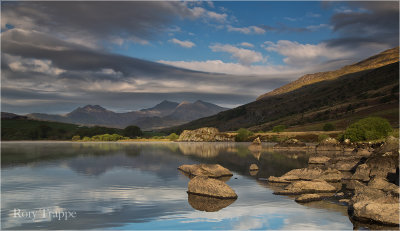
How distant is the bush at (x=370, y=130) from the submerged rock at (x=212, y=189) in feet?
277

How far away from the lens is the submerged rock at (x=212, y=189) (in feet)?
93.5

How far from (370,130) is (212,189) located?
8922cm

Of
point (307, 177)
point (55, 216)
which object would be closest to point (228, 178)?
point (307, 177)

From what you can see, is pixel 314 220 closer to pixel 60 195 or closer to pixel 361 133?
pixel 60 195

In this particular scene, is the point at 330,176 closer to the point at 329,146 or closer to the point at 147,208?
the point at 147,208

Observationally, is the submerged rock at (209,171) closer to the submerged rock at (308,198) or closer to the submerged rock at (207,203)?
the submerged rock at (207,203)

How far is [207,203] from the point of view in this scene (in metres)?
26.5

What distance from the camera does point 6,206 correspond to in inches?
1008

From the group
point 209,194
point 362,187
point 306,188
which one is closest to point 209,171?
point 209,194

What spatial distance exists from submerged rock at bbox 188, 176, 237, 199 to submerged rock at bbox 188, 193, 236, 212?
1.78 feet

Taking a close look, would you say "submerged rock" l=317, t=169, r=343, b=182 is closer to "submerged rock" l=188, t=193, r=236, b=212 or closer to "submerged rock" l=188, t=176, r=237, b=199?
"submerged rock" l=188, t=176, r=237, b=199

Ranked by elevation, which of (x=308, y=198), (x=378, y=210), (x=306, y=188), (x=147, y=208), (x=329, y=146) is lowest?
(x=147, y=208)

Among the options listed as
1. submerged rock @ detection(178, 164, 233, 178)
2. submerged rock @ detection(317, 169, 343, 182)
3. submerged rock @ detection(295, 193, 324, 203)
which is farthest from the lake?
submerged rock @ detection(317, 169, 343, 182)

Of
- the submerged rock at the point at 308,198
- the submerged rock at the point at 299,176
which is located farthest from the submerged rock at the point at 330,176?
the submerged rock at the point at 308,198
